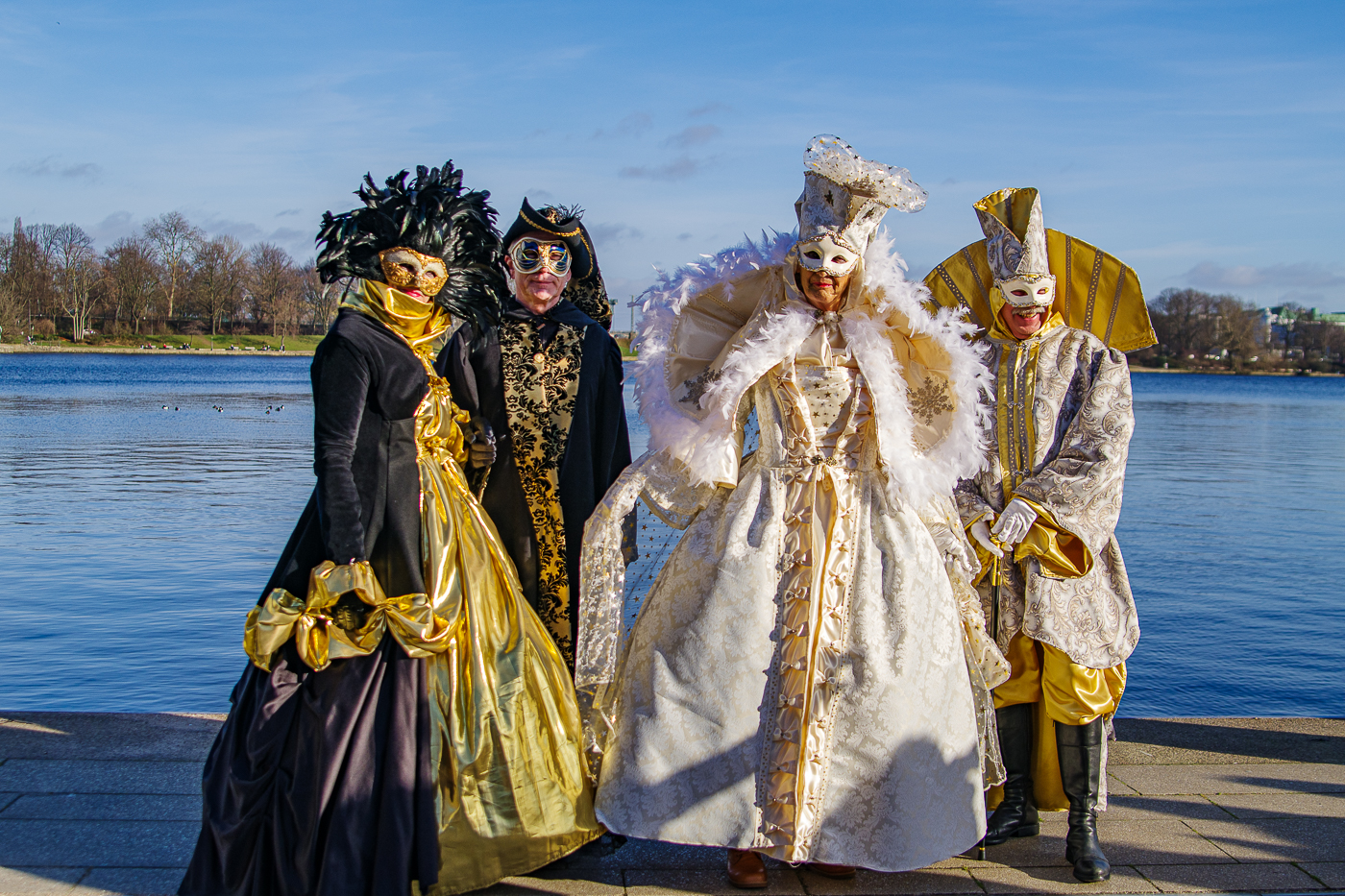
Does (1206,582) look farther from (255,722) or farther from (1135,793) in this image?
(255,722)

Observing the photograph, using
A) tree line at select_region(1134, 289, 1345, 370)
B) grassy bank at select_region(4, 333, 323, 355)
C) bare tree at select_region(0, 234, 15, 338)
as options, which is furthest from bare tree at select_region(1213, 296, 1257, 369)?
bare tree at select_region(0, 234, 15, 338)

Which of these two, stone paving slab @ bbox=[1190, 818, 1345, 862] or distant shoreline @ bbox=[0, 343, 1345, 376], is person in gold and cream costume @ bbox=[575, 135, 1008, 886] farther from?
distant shoreline @ bbox=[0, 343, 1345, 376]

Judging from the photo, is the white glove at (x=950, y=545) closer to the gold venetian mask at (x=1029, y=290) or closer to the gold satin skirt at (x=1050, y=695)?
the gold satin skirt at (x=1050, y=695)

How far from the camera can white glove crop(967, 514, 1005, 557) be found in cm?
308

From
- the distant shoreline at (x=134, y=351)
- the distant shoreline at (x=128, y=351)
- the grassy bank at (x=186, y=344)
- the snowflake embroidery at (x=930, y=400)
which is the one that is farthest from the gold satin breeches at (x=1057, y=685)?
the grassy bank at (x=186, y=344)

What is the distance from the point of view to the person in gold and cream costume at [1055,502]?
9.96 ft

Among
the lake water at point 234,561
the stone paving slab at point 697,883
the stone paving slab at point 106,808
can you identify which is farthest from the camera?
the lake water at point 234,561

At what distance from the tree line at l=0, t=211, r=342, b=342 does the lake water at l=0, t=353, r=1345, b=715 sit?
138 ft

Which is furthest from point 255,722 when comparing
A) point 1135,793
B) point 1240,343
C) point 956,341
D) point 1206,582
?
point 1240,343

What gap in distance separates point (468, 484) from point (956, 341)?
4.64ft

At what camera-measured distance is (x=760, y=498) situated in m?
2.98

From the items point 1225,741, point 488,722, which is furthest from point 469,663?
point 1225,741

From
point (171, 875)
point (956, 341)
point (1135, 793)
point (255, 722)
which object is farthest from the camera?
point (1135, 793)

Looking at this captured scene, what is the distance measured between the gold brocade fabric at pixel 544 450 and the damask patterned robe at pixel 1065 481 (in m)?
1.16
